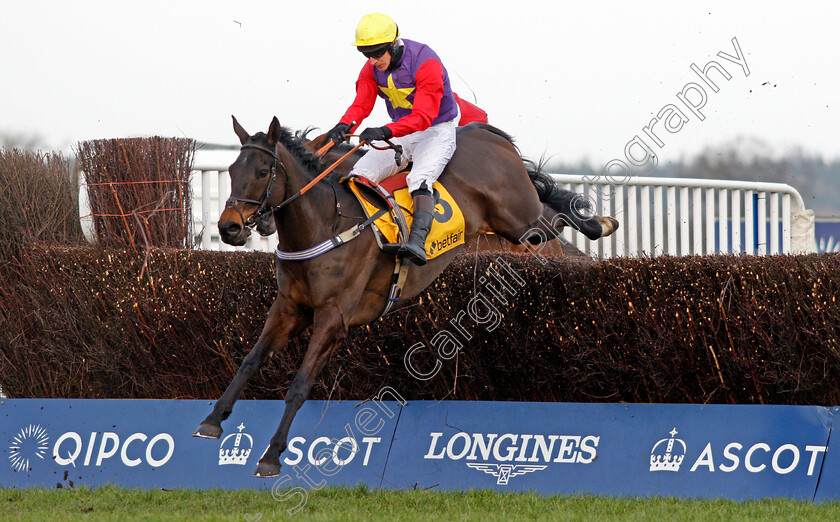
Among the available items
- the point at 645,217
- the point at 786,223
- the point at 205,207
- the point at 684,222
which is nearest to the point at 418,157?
the point at 205,207

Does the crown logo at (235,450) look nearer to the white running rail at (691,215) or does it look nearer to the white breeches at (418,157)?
the white breeches at (418,157)

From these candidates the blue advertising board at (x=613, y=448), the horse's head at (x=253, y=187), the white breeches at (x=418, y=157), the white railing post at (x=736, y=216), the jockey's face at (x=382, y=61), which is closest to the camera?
the horse's head at (x=253, y=187)

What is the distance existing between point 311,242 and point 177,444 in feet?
5.69

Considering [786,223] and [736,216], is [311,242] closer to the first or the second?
[736,216]

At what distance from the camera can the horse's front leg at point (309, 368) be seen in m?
4.05

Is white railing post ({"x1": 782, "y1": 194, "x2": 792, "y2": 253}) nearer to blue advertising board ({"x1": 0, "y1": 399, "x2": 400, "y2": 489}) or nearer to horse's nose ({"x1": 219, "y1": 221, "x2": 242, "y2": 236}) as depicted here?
blue advertising board ({"x1": 0, "y1": 399, "x2": 400, "y2": 489})

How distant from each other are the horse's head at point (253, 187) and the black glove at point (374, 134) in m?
0.50

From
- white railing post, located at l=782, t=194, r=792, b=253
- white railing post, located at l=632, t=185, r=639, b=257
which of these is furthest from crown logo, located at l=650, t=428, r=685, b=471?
white railing post, located at l=782, t=194, r=792, b=253

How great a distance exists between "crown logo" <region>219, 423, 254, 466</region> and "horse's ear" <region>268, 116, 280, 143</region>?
1.96 m

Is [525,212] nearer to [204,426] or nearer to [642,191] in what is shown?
[204,426]

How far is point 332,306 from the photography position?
15.0 ft

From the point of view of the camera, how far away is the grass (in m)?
4.22

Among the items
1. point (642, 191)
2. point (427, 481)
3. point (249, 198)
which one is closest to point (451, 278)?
point (427, 481)

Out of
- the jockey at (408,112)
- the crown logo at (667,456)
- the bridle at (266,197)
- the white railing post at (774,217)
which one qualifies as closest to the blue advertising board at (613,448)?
the crown logo at (667,456)
